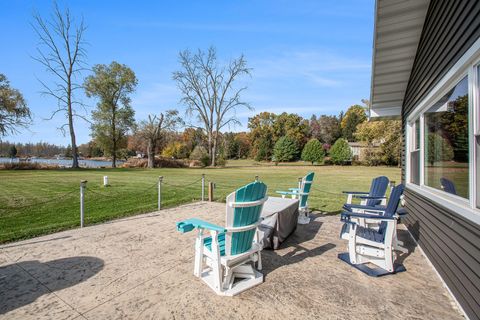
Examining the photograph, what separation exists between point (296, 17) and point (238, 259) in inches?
369

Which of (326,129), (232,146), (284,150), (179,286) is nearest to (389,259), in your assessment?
(179,286)

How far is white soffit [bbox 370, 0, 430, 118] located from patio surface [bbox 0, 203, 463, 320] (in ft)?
11.7

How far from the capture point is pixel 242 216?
102 inches

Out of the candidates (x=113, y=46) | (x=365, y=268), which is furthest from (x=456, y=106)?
(x=113, y=46)

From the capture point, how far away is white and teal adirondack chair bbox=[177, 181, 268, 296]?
254 centimetres

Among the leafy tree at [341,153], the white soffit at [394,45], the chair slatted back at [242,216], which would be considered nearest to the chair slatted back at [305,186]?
the white soffit at [394,45]

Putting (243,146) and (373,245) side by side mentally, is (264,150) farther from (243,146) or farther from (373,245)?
(373,245)

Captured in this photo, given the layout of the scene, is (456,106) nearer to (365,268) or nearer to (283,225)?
(365,268)

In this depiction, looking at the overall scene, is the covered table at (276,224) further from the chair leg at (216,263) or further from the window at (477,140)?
the window at (477,140)

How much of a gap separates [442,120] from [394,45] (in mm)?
2061

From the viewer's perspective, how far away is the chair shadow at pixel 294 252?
131 inches

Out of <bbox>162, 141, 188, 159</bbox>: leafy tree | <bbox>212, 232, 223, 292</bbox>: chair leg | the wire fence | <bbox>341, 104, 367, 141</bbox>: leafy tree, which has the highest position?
<bbox>341, 104, 367, 141</bbox>: leafy tree

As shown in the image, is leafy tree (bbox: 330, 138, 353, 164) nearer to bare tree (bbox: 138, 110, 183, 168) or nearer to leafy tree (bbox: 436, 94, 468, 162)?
bare tree (bbox: 138, 110, 183, 168)

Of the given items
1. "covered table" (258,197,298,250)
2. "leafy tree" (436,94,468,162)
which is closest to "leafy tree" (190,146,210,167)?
"covered table" (258,197,298,250)
